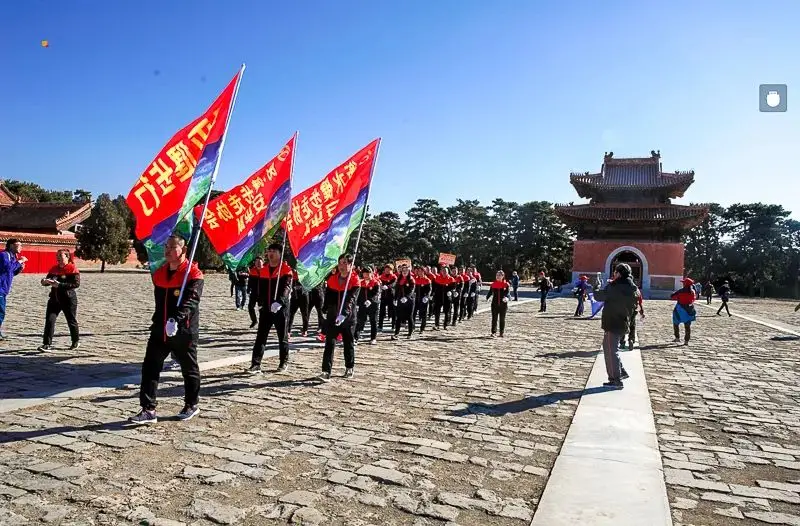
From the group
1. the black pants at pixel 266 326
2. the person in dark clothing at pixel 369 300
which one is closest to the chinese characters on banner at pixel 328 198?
the black pants at pixel 266 326

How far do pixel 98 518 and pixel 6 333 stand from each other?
29.6 ft

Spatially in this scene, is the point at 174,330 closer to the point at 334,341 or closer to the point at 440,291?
the point at 334,341

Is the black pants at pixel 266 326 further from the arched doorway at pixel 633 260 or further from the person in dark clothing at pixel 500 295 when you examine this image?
the arched doorway at pixel 633 260

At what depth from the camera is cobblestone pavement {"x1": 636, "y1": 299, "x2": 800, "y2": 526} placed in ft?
12.5

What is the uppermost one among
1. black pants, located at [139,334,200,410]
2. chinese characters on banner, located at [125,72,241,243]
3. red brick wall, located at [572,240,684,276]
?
red brick wall, located at [572,240,684,276]

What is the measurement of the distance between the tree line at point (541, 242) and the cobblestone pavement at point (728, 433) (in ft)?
142

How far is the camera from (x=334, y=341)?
24.9 ft

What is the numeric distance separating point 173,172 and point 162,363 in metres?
2.47

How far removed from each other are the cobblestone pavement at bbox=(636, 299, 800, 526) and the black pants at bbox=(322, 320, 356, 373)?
397 centimetres

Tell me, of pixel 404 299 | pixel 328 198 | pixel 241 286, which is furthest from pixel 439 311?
pixel 241 286

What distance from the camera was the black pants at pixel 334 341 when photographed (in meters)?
7.53

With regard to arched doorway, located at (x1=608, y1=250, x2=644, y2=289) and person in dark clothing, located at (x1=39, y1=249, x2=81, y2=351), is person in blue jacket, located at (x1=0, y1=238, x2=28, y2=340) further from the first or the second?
arched doorway, located at (x1=608, y1=250, x2=644, y2=289)

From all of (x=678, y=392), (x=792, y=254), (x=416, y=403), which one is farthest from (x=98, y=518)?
(x=792, y=254)

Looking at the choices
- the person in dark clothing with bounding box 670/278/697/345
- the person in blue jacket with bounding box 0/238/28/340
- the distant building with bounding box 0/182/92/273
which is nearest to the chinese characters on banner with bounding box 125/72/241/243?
the person in blue jacket with bounding box 0/238/28/340
